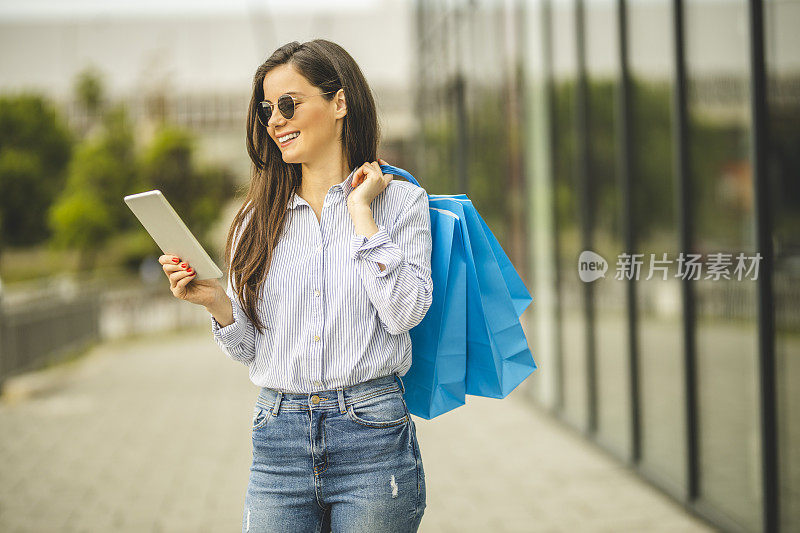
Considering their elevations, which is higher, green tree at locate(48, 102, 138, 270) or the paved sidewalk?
green tree at locate(48, 102, 138, 270)

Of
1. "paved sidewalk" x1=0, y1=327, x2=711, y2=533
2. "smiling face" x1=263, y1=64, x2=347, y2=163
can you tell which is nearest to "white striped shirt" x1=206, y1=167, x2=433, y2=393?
"smiling face" x1=263, y1=64, x2=347, y2=163

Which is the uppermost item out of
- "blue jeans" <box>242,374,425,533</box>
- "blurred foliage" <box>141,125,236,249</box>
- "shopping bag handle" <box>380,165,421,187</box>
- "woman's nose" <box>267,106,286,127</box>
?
"blurred foliage" <box>141,125,236,249</box>

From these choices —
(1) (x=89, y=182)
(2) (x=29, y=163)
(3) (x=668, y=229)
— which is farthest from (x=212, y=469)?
(2) (x=29, y=163)

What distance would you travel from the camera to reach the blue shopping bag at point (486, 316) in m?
2.06

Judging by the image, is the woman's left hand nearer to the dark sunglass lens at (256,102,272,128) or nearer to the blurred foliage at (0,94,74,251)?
the dark sunglass lens at (256,102,272,128)

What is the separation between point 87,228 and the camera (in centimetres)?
2114

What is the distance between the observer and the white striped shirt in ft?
6.02

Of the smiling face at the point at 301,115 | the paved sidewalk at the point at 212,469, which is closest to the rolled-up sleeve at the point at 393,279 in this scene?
the smiling face at the point at 301,115

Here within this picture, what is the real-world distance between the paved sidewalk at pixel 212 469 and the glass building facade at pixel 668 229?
341mm

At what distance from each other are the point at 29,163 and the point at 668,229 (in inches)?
997

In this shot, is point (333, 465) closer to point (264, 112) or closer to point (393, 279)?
point (393, 279)

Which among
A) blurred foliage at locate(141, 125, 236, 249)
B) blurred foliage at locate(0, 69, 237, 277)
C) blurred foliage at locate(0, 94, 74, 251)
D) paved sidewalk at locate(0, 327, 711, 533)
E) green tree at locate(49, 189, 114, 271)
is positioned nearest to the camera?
paved sidewalk at locate(0, 327, 711, 533)

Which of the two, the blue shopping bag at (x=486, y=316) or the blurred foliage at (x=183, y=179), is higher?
the blurred foliage at (x=183, y=179)

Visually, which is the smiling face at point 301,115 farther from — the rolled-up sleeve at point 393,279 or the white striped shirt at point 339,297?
the rolled-up sleeve at point 393,279
